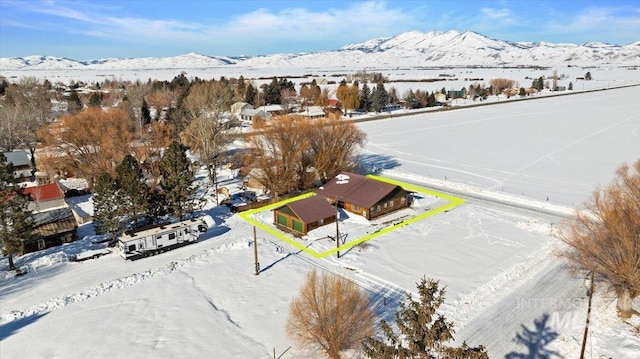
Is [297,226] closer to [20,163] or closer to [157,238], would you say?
[157,238]

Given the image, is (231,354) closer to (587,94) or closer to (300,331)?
(300,331)

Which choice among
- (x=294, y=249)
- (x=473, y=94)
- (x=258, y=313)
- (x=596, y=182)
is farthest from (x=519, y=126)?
(x=258, y=313)

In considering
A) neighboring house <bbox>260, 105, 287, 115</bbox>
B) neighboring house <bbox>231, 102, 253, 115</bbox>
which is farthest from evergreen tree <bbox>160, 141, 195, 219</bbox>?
neighboring house <bbox>231, 102, 253, 115</bbox>

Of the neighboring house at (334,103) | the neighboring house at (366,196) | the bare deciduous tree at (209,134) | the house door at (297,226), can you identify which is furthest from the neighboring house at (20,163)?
the neighboring house at (334,103)

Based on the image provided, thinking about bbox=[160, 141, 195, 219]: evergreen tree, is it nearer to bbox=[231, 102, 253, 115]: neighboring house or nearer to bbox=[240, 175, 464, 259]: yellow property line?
bbox=[240, 175, 464, 259]: yellow property line

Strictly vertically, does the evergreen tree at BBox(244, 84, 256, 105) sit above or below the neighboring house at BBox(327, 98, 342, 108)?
above

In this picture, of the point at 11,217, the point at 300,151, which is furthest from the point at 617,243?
the point at 11,217
